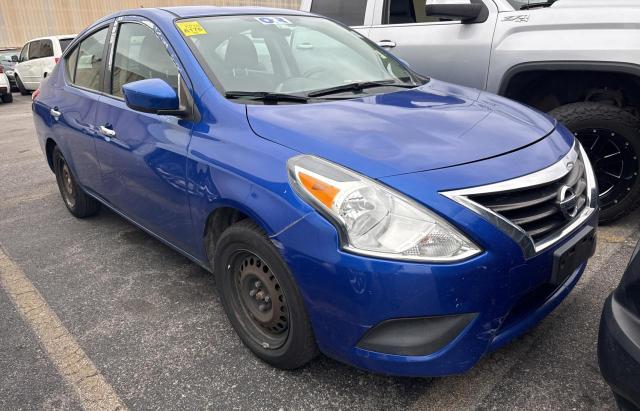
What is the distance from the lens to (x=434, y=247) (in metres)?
1.70

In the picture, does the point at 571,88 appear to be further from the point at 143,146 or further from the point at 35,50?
the point at 35,50

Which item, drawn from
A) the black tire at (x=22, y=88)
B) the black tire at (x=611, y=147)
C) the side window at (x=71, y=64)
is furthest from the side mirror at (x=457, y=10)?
the black tire at (x=22, y=88)

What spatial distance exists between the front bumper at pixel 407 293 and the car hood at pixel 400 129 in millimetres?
329

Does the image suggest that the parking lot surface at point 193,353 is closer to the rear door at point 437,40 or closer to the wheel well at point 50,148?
the wheel well at point 50,148

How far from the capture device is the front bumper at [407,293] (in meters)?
1.69

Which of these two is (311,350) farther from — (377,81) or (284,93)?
(377,81)

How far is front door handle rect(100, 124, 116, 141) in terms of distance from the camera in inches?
120

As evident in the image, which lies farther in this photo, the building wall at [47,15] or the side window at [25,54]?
the building wall at [47,15]

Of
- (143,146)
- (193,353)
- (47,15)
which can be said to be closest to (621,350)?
(193,353)

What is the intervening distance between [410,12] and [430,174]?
10.3 ft

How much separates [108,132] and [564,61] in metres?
2.97

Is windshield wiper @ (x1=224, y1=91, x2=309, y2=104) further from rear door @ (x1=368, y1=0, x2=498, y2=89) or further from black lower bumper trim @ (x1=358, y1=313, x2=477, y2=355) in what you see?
rear door @ (x1=368, y1=0, x2=498, y2=89)

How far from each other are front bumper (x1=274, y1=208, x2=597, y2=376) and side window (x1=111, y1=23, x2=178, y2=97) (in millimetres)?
1353

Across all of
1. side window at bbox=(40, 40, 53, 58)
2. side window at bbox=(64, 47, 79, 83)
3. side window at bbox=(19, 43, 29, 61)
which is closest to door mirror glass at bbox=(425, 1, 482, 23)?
side window at bbox=(64, 47, 79, 83)
